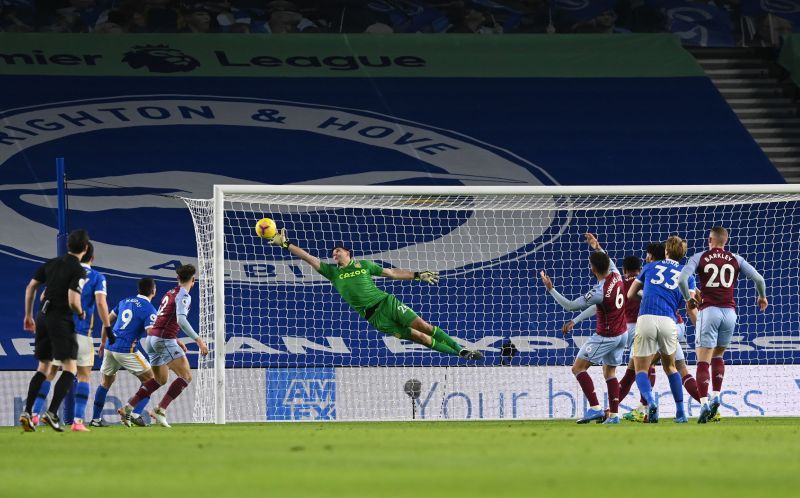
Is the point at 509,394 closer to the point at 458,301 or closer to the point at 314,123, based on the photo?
the point at 458,301

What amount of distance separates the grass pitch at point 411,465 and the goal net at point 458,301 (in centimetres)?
552

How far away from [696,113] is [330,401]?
402 inches

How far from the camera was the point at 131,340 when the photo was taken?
558 inches

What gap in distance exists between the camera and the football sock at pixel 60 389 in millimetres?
10570

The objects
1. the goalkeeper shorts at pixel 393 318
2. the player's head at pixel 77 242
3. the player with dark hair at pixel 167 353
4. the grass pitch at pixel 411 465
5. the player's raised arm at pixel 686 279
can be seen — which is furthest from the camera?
the goalkeeper shorts at pixel 393 318

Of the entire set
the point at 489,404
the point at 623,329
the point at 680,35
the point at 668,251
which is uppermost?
the point at 680,35

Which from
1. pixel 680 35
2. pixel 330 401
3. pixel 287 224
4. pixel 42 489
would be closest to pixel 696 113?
pixel 680 35

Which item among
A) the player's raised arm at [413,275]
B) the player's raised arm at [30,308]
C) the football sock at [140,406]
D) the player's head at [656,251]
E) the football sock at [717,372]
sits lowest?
the football sock at [140,406]

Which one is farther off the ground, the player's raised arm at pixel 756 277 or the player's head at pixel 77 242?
the player's head at pixel 77 242

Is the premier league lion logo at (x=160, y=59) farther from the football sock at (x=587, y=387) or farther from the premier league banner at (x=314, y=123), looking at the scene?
the football sock at (x=587, y=387)

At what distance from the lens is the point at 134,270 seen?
760 inches

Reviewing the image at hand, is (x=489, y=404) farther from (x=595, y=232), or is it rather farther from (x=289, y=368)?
(x=595, y=232)

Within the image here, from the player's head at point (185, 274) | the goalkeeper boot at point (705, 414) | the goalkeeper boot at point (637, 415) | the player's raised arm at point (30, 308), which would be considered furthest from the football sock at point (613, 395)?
the player's raised arm at point (30, 308)

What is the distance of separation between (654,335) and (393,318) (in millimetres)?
3290
